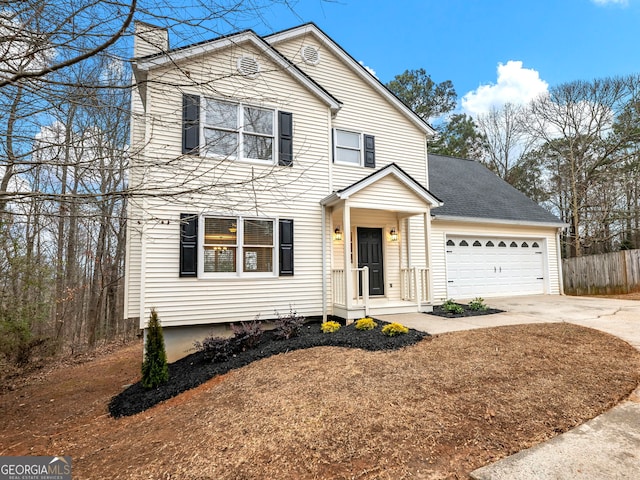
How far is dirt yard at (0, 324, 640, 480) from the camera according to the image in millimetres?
2576

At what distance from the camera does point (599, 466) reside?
86.7 inches

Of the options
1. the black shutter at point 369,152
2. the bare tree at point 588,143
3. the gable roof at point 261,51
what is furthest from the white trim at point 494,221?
the bare tree at point 588,143

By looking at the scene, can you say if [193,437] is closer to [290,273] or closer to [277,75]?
[290,273]

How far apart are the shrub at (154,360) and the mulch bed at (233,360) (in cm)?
A: 13

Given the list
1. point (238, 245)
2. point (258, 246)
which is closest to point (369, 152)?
point (258, 246)

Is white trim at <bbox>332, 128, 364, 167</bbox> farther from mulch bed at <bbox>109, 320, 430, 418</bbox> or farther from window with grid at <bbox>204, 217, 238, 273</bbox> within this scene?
mulch bed at <bbox>109, 320, 430, 418</bbox>

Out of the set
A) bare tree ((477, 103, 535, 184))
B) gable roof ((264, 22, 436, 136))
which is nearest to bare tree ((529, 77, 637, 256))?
bare tree ((477, 103, 535, 184))

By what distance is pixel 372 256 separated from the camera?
8.99 metres

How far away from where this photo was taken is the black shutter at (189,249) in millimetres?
6551

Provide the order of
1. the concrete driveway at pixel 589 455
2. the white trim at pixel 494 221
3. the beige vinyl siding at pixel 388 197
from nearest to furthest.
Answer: the concrete driveway at pixel 589 455, the beige vinyl siding at pixel 388 197, the white trim at pixel 494 221

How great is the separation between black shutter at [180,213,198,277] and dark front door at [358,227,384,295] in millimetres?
4284

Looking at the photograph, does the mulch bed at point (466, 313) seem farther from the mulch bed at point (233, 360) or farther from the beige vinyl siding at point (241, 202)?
the beige vinyl siding at point (241, 202)

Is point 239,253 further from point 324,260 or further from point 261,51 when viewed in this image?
point 261,51

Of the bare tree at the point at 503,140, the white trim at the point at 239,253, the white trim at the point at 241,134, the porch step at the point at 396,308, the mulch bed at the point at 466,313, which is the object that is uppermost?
the bare tree at the point at 503,140
